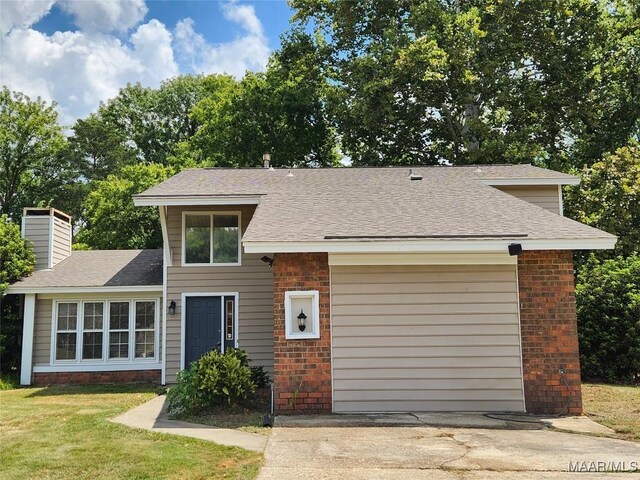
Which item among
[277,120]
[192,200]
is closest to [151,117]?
[277,120]

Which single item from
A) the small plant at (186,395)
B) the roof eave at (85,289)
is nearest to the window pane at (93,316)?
the roof eave at (85,289)

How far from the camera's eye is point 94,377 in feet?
39.3

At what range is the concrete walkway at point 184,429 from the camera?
233 inches

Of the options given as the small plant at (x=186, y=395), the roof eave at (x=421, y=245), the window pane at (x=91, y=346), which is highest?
the roof eave at (x=421, y=245)

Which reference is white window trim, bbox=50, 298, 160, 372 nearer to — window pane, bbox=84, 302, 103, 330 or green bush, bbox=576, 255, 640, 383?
window pane, bbox=84, 302, 103, 330

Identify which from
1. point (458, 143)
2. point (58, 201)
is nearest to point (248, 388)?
point (458, 143)

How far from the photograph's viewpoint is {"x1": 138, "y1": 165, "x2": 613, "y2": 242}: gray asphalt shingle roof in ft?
25.5

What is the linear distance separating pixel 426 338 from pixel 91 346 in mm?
8371

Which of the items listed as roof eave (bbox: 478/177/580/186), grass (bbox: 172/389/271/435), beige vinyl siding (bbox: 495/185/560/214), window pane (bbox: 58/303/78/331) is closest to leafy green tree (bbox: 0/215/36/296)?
window pane (bbox: 58/303/78/331)

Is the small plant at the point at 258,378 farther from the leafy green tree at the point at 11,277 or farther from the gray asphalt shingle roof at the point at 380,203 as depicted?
the leafy green tree at the point at 11,277

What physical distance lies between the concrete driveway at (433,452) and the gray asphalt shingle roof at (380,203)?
2.67 metres

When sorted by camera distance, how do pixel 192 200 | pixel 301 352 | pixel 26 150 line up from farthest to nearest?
1. pixel 26 150
2. pixel 192 200
3. pixel 301 352

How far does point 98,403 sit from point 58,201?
23.9 metres

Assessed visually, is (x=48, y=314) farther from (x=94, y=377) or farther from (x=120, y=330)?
(x=94, y=377)
